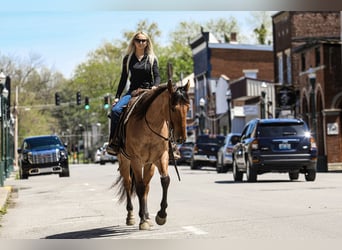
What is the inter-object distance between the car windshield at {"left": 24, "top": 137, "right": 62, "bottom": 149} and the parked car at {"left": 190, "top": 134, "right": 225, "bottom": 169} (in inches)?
403

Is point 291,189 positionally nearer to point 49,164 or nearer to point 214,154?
point 49,164

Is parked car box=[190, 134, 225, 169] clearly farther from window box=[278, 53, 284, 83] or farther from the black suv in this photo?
window box=[278, 53, 284, 83]

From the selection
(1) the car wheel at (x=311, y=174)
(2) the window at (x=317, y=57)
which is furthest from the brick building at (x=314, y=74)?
(1) the car wheel at (x=311, y=174)

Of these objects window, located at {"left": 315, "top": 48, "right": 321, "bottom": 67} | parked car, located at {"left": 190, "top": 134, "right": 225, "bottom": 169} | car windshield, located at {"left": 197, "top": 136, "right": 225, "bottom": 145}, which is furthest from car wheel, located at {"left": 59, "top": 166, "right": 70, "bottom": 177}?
window, located at {"left": 315, "top": 48, "right": 321, "bottom": 67}

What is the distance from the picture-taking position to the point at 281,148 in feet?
97.8

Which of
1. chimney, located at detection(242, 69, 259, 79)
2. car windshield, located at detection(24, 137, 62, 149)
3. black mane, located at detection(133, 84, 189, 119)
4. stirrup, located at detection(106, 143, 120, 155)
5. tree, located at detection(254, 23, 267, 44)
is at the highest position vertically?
tree, located at detection(254, 23, 267, 44)

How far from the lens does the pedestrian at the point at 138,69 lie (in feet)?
47.0

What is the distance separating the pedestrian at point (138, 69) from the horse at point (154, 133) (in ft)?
1.84

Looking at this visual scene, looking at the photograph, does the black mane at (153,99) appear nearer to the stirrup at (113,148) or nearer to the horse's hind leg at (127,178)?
the stirrup at (113,148)

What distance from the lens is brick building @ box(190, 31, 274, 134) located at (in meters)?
95.0

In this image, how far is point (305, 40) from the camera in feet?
221

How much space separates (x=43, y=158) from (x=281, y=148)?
1430 cm
